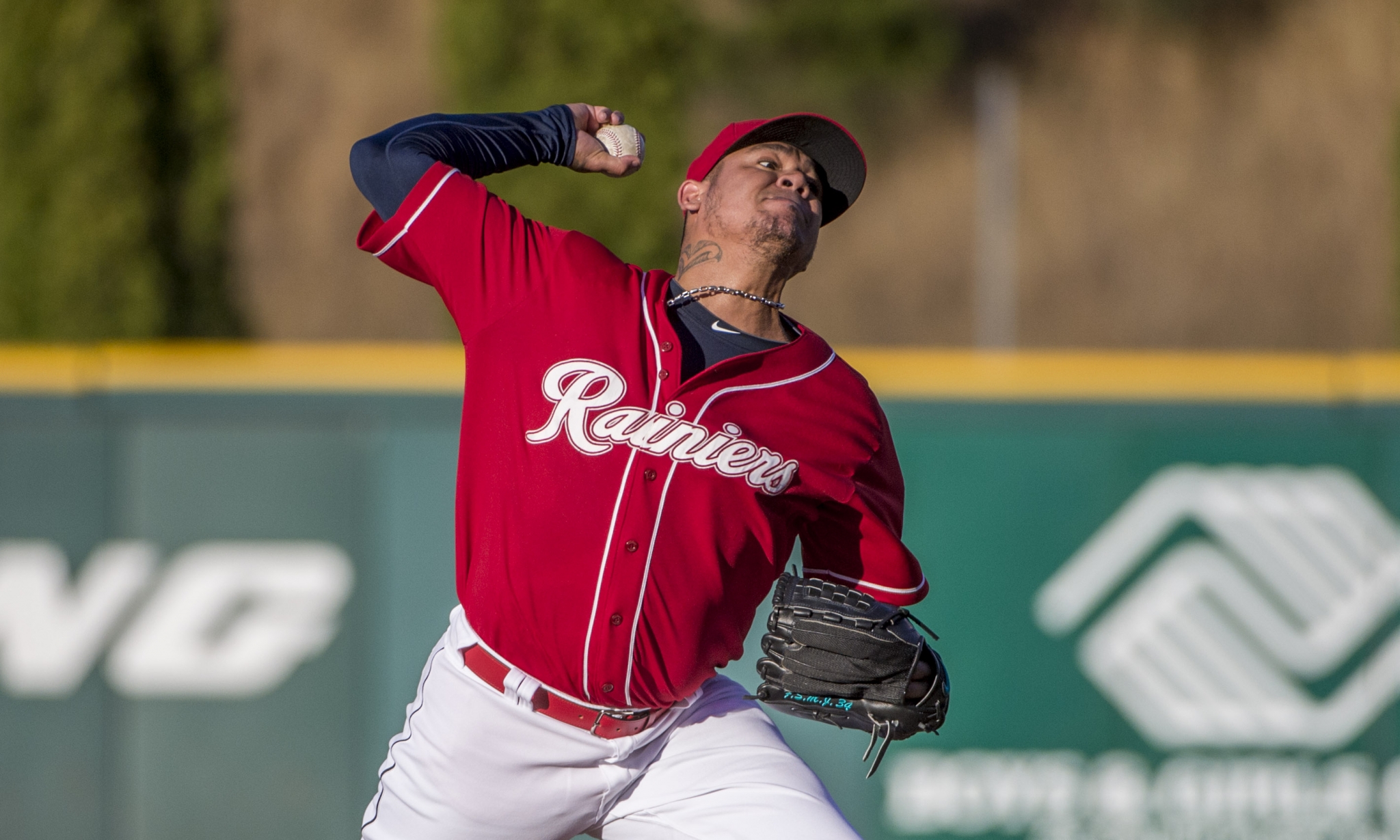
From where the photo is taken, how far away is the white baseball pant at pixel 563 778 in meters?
2.38

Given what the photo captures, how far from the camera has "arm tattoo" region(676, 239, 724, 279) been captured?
8.14 ft

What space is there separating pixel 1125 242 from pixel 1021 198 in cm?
118

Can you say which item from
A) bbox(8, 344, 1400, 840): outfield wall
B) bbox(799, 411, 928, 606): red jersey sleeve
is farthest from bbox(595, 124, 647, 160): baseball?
bbox(8, 344, 1400, 840): outfield wall

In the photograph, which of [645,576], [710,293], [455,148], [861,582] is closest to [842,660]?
[861,582]

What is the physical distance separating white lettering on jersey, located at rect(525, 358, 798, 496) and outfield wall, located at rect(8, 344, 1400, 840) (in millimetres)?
2432

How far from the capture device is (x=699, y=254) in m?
2.51

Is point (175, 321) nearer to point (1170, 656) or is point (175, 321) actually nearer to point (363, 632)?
point (363, 632)

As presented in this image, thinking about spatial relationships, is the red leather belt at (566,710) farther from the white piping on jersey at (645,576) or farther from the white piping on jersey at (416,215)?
the white piping on jersey at (416,215)

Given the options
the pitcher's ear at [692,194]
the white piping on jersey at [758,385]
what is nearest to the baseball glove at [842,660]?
the white piping on jersey at [758,385]

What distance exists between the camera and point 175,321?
905 centimetres

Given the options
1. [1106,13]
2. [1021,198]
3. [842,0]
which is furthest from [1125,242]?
[842,0]

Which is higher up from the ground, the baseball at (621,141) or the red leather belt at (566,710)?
the baseball at (621,141)

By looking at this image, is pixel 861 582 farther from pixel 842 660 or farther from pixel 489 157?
pixel 489 157

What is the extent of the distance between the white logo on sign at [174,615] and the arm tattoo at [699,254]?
2.56 m
